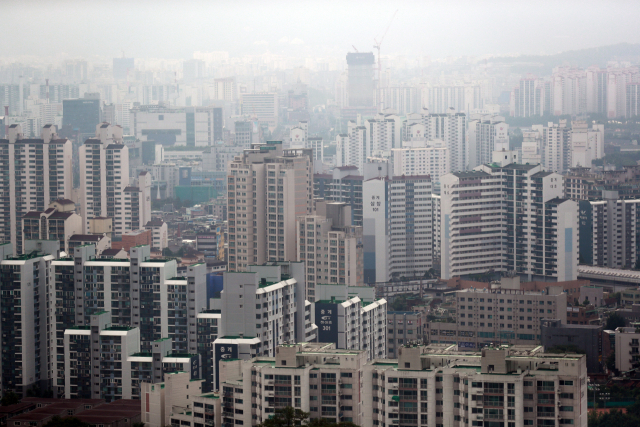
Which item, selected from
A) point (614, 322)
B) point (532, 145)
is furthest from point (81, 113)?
point (614, 322)

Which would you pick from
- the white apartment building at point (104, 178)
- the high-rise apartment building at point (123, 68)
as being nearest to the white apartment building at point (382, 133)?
the high-rise apartment building at point (123, 68)

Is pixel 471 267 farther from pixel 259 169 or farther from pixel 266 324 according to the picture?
pixel 266 324

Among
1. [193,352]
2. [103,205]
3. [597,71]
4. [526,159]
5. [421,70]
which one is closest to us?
[193,352]

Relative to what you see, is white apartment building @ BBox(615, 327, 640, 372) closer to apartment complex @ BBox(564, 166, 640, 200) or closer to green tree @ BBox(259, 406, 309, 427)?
green tree @ BBox(259, 406, 309, 427)

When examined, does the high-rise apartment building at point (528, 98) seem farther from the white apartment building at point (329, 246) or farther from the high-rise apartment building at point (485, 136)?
the white apartment building at point (329, 246)

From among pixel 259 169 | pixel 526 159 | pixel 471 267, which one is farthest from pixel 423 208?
pixel 526 159

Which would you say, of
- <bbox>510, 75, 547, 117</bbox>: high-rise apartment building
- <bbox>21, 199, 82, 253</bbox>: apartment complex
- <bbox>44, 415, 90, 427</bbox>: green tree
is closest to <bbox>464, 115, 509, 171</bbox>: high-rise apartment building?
<bbox>510, 75, 547, 117</bbox>: high-rise apartment building
